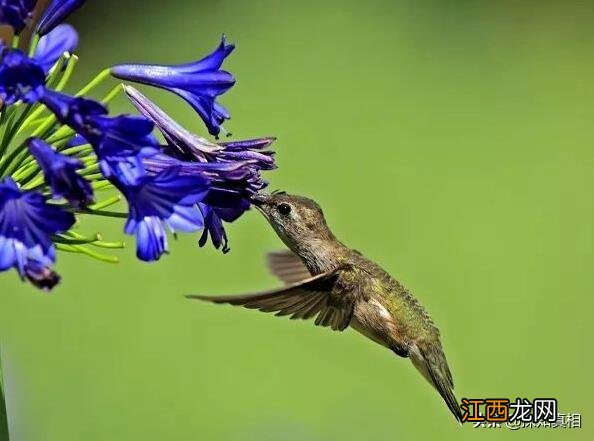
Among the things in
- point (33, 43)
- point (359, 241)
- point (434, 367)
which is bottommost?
point (434, 367)

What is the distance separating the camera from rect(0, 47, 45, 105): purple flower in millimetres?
1521

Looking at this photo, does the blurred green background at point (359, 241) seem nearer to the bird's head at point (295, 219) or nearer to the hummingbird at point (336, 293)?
the hummingbird at point (336, 293)

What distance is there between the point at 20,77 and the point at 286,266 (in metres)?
1.21

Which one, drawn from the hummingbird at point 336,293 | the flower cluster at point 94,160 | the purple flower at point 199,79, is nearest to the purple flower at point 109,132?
the flower cluster at point 94,160

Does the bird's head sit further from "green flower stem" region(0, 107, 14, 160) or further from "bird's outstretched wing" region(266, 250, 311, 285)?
"green flower stem" region(0, 107, 14, 160)

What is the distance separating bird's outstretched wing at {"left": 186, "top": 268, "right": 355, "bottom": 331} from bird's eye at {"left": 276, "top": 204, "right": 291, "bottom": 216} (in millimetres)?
145

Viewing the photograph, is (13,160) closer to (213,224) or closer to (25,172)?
(25,172)

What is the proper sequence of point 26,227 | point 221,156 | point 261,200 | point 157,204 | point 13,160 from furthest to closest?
point 261,200 → point 221,156 → point 13,160 → point 157,204 → point 26,227

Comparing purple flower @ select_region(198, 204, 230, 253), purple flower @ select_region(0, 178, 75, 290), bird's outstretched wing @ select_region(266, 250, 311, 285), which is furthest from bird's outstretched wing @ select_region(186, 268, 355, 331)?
purple flower @ select_region(0, 178, 75, 290)

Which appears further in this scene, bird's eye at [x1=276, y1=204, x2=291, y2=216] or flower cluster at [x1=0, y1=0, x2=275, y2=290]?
bird's eye at [x1=276, y1=204, x2=291, y2=216]

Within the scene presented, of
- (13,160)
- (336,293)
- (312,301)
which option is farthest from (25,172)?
(336,293)

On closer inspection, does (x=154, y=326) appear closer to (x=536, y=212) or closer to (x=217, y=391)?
(x=217, y=391)

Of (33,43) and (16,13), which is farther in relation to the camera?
(33,43)

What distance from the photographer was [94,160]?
5.80 feet
